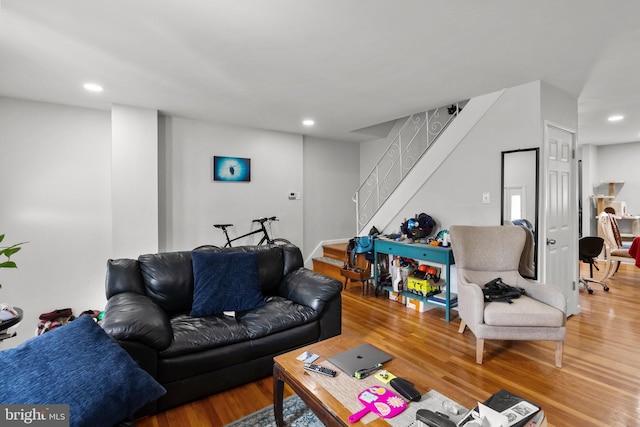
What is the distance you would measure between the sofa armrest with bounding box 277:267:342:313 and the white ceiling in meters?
1.92

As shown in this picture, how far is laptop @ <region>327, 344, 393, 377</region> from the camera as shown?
5.37ft

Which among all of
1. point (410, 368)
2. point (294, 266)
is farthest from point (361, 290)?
point (410, 368)

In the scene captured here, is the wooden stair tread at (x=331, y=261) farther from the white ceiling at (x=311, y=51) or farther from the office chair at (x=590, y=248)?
the office chair at (x=590, y=248)

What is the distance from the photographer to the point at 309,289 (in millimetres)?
2721

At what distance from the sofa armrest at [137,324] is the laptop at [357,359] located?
1.07 meters

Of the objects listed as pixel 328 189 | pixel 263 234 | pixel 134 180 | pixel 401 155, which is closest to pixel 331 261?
pixel 263 234

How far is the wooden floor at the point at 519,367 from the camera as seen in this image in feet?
6.34

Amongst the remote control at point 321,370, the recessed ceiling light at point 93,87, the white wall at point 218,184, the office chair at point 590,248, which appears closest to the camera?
the remote control at point 321,370

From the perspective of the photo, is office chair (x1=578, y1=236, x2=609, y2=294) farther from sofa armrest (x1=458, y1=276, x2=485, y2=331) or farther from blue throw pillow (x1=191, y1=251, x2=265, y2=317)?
blue throw pillow (x1=191, y1=251, x2=265, y2=317)

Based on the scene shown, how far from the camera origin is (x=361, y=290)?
15.5ft

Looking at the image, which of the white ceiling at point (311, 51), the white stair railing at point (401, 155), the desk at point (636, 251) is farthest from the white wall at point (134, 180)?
the desk at point (636, 251)

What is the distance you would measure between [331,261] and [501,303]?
312 cm

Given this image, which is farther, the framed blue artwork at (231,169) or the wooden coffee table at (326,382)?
the framed blue artwork at (231,169)

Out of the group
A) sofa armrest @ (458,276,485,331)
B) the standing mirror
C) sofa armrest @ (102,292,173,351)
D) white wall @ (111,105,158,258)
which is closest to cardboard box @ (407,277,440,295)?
sofa armrest @ (458,276,485,331)
